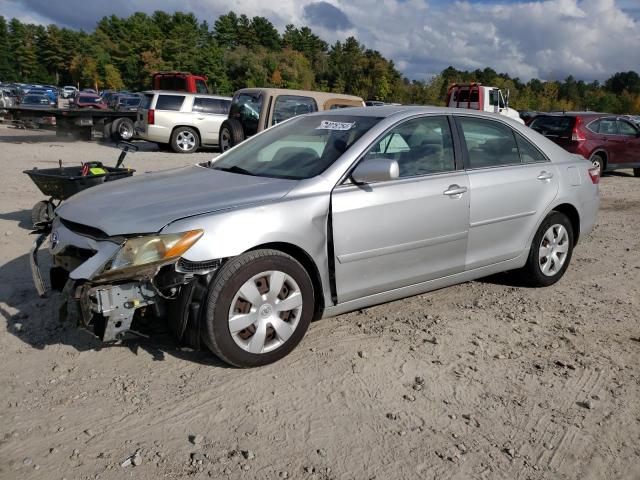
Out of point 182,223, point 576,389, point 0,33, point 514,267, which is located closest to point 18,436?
point 182,223

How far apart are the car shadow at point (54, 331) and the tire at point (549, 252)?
9.59 feet

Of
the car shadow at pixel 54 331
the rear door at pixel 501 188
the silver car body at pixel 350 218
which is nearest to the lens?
the silver car body at pixel 350 218

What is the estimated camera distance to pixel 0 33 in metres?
97.0

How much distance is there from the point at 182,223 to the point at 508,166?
2841 mm

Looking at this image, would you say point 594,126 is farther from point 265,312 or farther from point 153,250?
point 153,250

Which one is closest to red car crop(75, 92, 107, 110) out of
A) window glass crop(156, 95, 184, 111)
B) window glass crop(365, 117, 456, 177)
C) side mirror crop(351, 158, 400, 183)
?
window glass crop(156, 95, 184, 111)

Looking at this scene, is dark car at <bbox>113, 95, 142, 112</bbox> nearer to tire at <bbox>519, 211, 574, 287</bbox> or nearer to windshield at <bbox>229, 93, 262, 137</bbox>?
windshield at <bbox>229, 93, 262, 137</bbox>

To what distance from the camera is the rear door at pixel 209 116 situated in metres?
16.9

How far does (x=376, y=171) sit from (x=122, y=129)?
640 inches

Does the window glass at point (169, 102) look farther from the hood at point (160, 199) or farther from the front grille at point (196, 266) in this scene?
the front grille at point (196, 266)

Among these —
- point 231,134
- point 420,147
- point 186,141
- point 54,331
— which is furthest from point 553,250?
point 186,141

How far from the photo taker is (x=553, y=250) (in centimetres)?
516

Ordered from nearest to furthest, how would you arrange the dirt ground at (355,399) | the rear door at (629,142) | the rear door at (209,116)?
1. the dirt ground at (355,399)
2. the rear door at (629,142)
3. the rear door at (209,116)

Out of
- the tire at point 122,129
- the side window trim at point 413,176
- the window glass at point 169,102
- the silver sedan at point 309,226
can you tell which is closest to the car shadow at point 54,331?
the silver sedan at point 309,226
